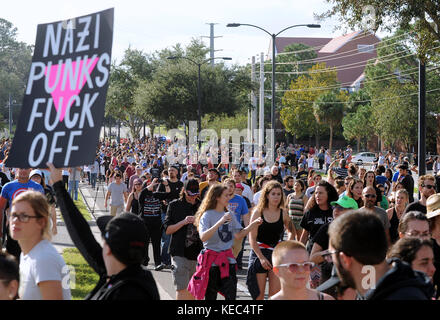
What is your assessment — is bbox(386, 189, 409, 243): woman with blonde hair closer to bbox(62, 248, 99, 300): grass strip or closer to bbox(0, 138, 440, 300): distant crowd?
bbox(0, 138, 440, 300): distant crowd

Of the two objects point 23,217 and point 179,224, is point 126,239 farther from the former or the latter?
point 179,224

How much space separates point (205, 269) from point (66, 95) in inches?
122

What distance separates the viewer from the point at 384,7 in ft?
51.0

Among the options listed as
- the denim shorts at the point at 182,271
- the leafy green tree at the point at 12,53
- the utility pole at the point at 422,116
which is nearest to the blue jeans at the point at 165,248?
the denim shorts at the point at 182,271

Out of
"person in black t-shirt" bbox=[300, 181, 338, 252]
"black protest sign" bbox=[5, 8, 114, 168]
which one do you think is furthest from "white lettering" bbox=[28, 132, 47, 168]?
"person in black t-shirt" bbox=[300, 181, 338, 252]

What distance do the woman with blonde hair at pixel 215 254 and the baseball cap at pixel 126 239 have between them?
3507mm

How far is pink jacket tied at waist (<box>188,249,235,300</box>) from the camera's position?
23.7 feet

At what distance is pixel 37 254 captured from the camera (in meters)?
4.02

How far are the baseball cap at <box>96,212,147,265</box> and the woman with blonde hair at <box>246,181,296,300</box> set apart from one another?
4.03 meters

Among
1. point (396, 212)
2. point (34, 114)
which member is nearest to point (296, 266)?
point (34, 114)

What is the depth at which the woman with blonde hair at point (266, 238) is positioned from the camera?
7.65 m

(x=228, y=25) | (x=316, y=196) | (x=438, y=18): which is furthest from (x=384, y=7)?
(x=228, y=25)
